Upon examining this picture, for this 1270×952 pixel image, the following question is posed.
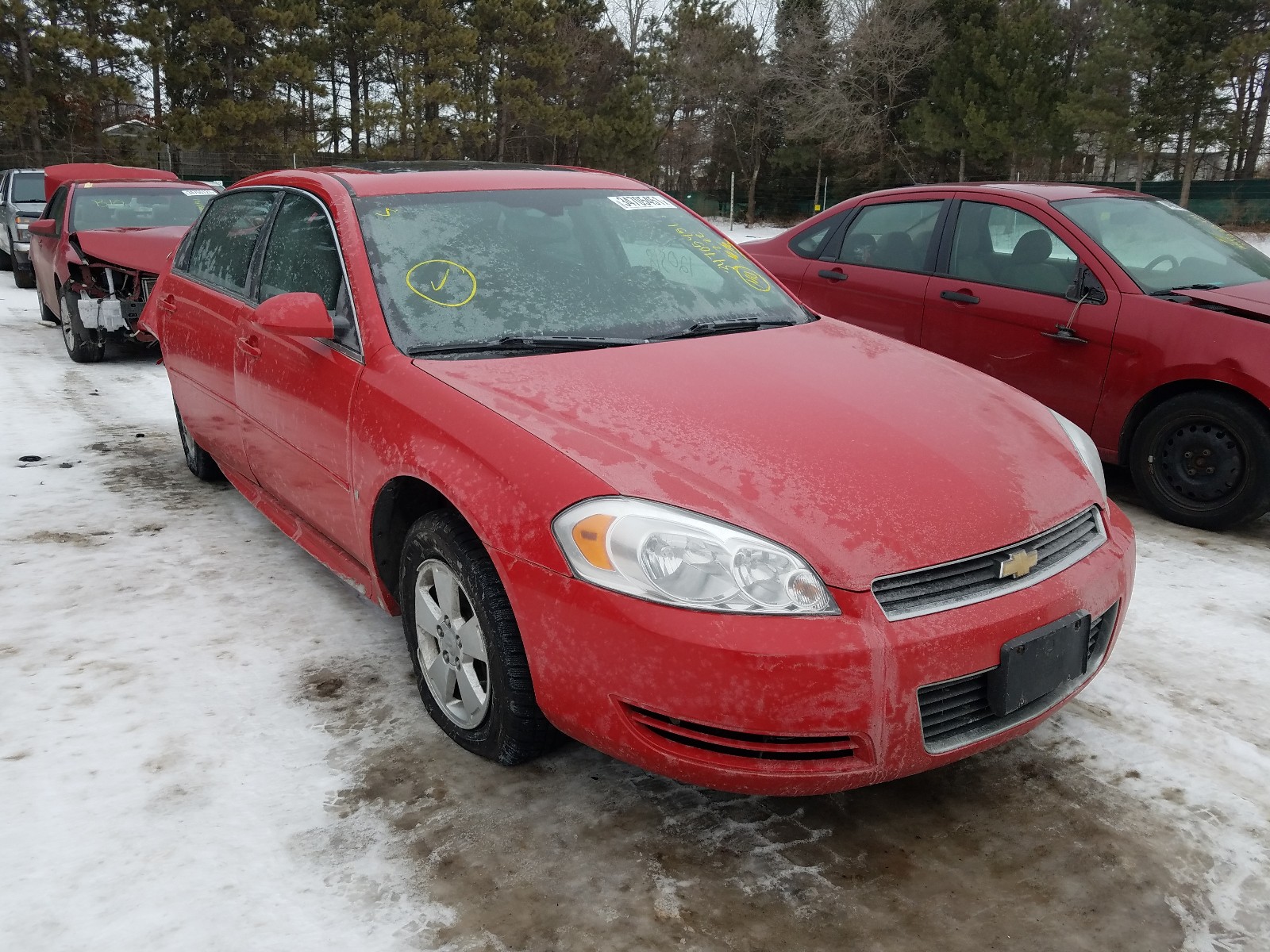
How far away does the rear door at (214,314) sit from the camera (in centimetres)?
405

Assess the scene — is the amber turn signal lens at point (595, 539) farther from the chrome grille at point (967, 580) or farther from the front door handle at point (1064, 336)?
the front door handle at point (1064, 336)

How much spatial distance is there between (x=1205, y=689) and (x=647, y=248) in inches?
93.6

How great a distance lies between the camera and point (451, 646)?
276cm

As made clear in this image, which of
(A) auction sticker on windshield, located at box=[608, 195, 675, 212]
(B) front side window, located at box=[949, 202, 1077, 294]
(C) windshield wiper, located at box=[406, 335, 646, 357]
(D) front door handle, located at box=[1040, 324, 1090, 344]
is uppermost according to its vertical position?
(A) auction sticker on windshield, located at box=[608, 195, 675, 212]

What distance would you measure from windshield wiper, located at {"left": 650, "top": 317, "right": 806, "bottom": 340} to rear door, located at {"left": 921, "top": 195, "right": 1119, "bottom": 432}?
2.15 metres

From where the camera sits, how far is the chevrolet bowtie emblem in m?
2.33

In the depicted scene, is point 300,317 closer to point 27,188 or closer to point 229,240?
point 229,240

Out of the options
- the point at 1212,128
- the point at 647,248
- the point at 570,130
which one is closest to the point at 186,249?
the point at 647,248

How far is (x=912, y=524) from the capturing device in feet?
7.50

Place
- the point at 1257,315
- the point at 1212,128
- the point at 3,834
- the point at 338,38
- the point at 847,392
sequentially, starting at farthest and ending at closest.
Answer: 1. the point at 338,38
2. the point at 1212,128
3. the point at 1257,315
4. the point at 847,392
5. the point at 3,834

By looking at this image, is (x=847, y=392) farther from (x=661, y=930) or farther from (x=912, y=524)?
(x=661, y=930)

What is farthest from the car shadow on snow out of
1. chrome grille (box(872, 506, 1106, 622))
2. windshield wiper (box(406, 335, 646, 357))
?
windshield wiper (box(406, 335, 646, 357))

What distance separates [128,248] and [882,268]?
616 centimetres

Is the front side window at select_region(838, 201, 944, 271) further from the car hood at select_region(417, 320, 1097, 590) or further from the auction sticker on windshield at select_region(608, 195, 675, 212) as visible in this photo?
the car hood at select_region(417, 320, 1097, 590)
